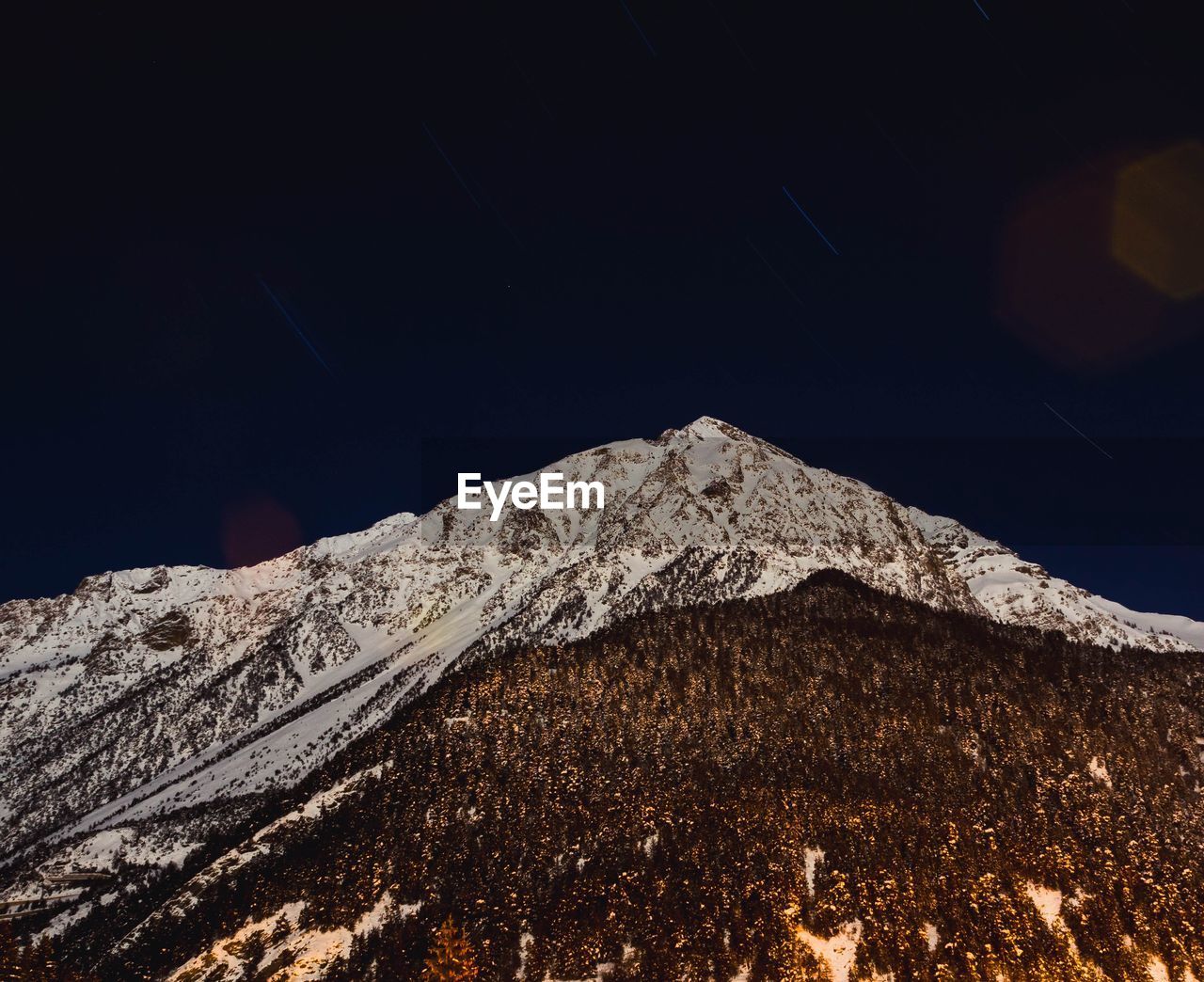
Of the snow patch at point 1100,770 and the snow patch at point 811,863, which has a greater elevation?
the snow patch at point 1100,770

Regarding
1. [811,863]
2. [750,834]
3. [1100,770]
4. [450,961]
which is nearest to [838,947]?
[811,863]

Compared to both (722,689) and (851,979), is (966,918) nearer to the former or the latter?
(851,979)

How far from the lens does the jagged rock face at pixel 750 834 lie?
99.0 metres

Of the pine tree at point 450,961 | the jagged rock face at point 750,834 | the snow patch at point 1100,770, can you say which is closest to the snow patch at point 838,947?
the jagged rock face at point 750,834

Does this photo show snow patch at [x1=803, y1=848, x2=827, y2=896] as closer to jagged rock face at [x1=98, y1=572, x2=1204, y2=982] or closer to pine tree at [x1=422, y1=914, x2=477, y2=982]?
jagged rock face at [x1=98, y1=572, x2=1204, y2=982]

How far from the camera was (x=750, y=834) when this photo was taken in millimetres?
117875

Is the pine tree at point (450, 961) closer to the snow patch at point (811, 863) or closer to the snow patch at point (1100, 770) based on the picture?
the snow patch at point (811, 863)

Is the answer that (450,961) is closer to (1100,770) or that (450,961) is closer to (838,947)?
(838,947)

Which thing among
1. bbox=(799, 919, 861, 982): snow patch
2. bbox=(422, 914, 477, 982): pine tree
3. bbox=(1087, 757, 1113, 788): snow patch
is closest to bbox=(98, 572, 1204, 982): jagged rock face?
bbox=(799, 919, 861, 982): snow patch

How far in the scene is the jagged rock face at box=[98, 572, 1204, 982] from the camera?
325ft

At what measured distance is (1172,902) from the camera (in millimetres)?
103750

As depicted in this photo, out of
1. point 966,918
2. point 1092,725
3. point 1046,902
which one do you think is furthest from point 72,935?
point 1092,725

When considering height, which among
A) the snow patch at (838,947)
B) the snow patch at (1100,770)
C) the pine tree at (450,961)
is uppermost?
the snow patch at (1100,770)

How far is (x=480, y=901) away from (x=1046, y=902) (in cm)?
8731
